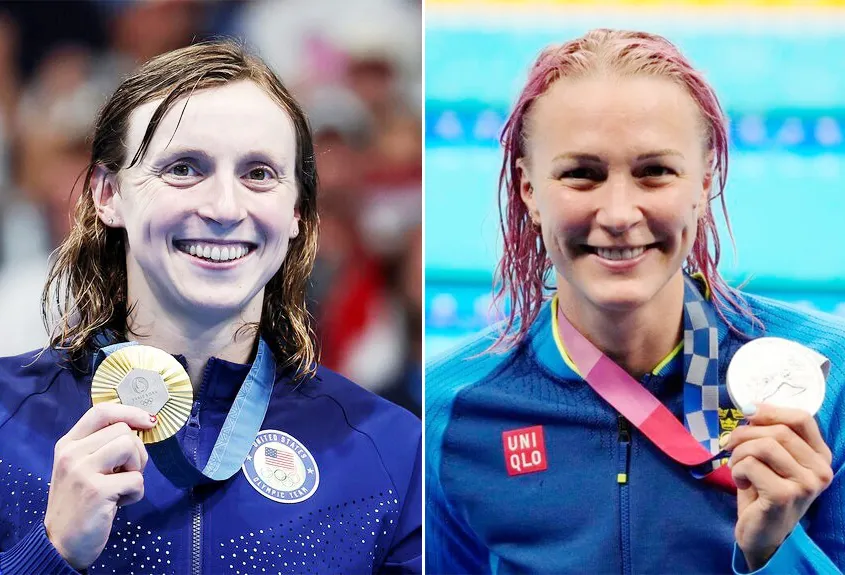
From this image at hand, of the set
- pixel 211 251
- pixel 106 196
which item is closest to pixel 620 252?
pixel 211 251

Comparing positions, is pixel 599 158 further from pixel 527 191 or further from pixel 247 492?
pixel 247 492

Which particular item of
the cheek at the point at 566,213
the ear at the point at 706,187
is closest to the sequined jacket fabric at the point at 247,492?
the cheek at the point at 566,213

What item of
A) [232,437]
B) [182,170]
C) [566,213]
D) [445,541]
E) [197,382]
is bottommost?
[445,541]

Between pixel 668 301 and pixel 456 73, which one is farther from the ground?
pixel 456 73

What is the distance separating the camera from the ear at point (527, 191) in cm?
318

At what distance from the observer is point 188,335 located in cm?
312

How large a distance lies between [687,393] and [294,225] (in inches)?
50.3

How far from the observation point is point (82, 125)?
10.6ft

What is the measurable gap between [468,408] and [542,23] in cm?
121

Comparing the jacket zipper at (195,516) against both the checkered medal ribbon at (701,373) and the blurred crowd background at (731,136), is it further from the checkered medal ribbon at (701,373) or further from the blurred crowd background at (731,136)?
the checkered medal ribbon at (701,373)

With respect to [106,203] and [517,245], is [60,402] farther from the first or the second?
[517,245]

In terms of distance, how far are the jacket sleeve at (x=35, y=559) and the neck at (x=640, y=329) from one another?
5.32 feet

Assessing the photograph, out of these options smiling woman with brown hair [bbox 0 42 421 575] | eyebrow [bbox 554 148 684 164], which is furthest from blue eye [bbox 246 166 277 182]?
eyebrow [bbox 554 148 684 164]

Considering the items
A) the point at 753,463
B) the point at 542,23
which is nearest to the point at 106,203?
the point at 542,23
